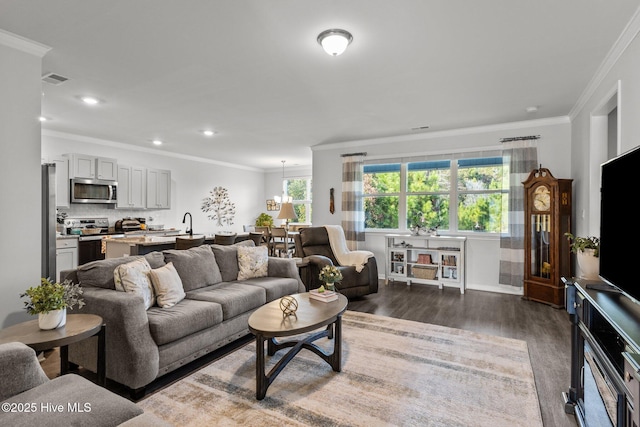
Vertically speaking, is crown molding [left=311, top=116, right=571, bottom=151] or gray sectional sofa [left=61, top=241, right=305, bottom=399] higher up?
crown molding [left=311, top=116, right=571, bottom=151]

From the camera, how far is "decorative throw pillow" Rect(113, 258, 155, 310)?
2.52 meters

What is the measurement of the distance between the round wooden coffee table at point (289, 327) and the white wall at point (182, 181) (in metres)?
5.19

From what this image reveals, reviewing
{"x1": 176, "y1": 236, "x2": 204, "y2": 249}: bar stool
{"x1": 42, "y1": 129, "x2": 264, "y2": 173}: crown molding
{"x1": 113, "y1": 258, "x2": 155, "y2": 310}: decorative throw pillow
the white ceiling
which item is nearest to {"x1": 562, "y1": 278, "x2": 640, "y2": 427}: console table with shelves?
the white ceiling

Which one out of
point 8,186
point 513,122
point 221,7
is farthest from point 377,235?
point 8,186

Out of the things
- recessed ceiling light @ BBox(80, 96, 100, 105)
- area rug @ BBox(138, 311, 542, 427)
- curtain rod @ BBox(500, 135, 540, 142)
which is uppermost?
recessed ceiling light @ BBox(80, 96, 100, 105)

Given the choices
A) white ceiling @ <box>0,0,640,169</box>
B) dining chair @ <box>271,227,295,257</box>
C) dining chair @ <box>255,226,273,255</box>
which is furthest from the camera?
dining chair @ <box>255,226,273,255</box>

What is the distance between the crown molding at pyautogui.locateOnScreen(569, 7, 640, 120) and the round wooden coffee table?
3.01m

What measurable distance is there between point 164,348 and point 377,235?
4525 mm

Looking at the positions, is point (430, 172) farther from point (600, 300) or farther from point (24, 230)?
point (24, 230)

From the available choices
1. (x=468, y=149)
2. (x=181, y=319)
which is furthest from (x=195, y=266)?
(x=468, y=149)

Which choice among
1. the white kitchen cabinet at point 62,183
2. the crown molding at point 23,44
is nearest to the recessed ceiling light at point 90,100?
the crown molding at point 23,44

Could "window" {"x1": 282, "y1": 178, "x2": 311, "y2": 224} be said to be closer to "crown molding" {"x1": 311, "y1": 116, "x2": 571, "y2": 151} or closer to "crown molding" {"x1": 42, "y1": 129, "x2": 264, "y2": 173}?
"crown molding" {"x1": 42, "y1": 129, "x2": 264, "y2": 173}

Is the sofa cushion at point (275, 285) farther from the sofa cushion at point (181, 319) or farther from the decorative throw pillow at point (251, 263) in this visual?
the sofa cushion at point (181, 319)

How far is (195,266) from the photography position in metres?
3.37
